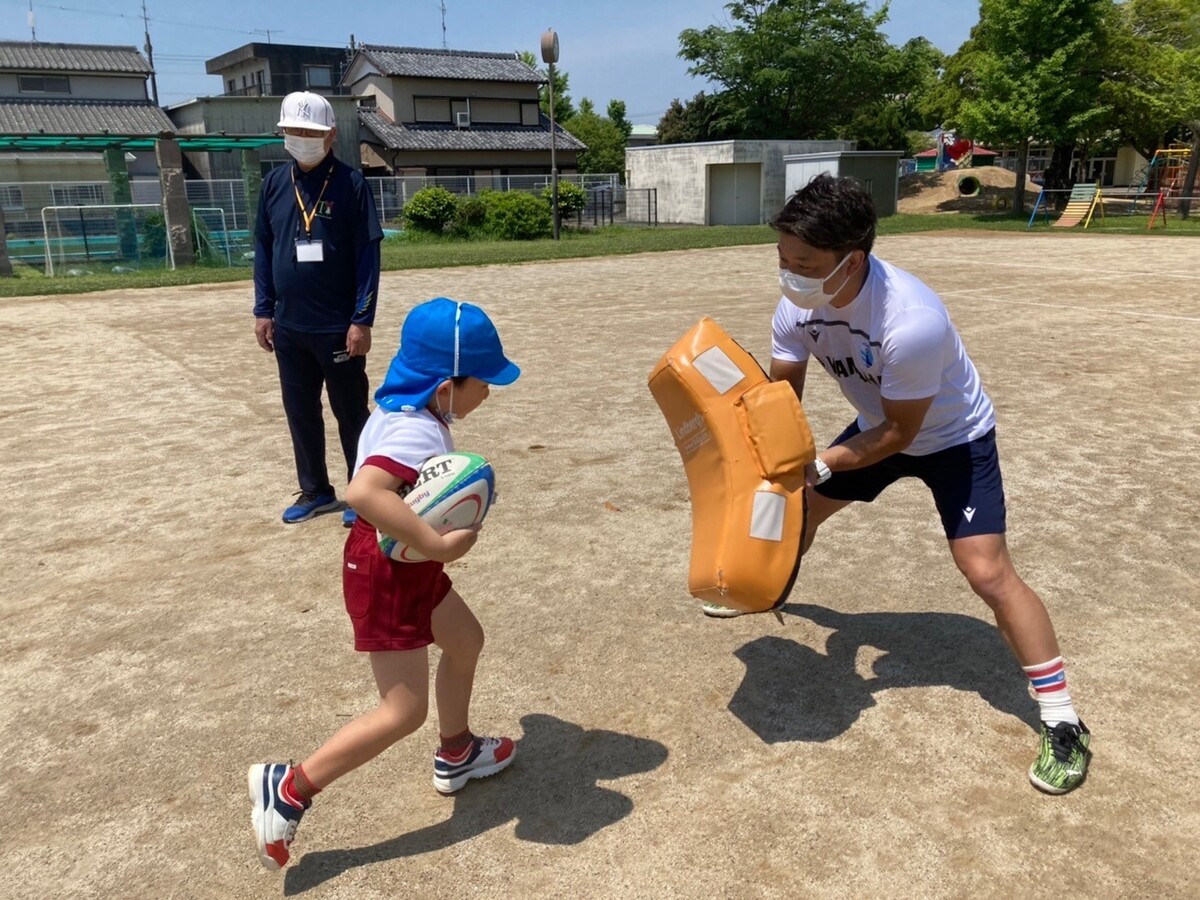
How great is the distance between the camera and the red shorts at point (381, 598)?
2533 mm

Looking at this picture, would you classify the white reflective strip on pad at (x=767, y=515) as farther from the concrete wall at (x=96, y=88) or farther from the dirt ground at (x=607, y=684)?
the concrete wall at (x=96, y=88)

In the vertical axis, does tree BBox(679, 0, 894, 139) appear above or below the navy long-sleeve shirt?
above

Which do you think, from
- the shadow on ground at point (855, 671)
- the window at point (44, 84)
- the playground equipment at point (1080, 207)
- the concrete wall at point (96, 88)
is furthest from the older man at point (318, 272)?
the window at point (44, 84)

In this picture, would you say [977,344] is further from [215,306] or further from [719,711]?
[215,306]

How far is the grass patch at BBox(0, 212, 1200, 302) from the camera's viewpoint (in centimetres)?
1847

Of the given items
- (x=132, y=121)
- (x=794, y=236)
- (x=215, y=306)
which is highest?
(x=132, y=121)

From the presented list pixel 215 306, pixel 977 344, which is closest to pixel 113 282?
pixel 215 306

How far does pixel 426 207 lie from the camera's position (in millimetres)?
29328

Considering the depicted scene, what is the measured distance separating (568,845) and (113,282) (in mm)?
18450

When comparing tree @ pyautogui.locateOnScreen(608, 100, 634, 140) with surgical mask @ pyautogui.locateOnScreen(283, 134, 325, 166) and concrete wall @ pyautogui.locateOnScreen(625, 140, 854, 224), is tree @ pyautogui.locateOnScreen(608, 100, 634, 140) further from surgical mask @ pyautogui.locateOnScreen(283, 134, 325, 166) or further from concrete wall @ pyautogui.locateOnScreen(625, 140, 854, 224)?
surgical mask @ pyautogui.locateOnScreen(283, 134, 325, 166)

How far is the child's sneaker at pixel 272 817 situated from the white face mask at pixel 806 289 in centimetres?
201

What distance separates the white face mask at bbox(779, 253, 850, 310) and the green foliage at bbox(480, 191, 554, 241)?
26841 mm

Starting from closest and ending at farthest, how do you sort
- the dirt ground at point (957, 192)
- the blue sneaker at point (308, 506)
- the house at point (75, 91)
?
the blue sneaker at point (308, 506)
the dirt ground at point (957, 192)
the house at point (75, 91)

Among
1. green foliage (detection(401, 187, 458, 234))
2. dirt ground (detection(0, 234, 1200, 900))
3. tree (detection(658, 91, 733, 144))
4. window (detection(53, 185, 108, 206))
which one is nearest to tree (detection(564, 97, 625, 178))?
tree (detection(658, 91, 733, 144))
